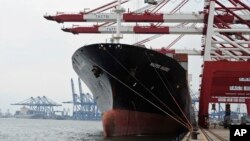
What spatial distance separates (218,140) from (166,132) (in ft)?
25.6

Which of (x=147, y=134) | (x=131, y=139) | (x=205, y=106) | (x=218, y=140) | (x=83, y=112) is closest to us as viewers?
(x=218, y=140)

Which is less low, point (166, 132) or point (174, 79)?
point (174, 79)

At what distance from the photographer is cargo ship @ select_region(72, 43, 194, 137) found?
20375 millimetres

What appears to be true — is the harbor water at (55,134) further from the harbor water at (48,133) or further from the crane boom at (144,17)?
the crane boom at (144,17)

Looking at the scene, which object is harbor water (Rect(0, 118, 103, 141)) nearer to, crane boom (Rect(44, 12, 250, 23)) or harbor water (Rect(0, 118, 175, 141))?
harbor water (Rect(0, 118, 175, 141))

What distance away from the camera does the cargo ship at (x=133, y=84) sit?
20375 millimetres

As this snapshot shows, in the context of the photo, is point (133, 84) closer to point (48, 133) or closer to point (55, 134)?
point (55, 134)

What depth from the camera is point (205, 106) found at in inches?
1030

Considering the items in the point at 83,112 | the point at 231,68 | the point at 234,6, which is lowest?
the point at 83,112

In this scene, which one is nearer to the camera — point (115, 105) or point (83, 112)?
point (115, 105)

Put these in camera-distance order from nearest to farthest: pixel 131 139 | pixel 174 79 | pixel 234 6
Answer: pixel 131 139 < pixel 174 79 < pixel 234 6

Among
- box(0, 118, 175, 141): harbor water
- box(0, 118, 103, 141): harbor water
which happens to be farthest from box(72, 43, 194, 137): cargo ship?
box(0, 118, 103, 141): harbor water

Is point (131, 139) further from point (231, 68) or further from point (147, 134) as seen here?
point (231, 68)

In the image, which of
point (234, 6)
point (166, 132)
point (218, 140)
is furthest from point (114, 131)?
point (234, 6)
